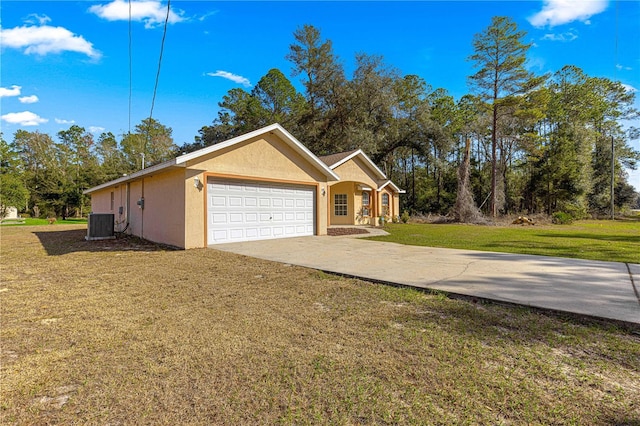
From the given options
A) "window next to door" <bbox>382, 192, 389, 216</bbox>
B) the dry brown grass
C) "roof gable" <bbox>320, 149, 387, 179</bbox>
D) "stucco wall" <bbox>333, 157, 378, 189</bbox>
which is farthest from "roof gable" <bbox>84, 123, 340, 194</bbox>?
"window next to door" <bbox>382, 192, 389, 216</bbox>

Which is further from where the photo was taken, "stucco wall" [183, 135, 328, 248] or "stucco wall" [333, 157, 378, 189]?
"stucco wall" [333, 157, 378, 189]

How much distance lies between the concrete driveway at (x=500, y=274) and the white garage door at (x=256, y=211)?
2069 mm

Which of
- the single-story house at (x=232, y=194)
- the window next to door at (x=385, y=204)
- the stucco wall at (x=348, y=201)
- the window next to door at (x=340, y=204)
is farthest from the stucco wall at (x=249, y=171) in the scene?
the window next to door at (x=385, y=204)

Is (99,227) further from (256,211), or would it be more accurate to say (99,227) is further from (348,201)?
(348,201)

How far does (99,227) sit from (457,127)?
3230cm

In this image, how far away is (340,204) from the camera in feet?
66.5

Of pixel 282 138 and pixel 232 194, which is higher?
pixel 282 138

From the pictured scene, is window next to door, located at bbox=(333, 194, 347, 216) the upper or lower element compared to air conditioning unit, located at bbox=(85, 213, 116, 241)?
upper

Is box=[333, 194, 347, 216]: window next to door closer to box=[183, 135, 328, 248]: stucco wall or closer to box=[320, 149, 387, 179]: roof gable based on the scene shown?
box=[320, 149, 387, 179]: roof gable

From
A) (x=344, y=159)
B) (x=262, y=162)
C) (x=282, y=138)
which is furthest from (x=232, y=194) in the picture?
(x=344, y=159)

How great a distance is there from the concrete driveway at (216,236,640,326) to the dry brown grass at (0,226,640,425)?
0.48m

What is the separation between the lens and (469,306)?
3959 mm

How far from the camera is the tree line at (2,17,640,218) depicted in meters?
23.4

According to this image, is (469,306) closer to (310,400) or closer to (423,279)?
(423,279)
